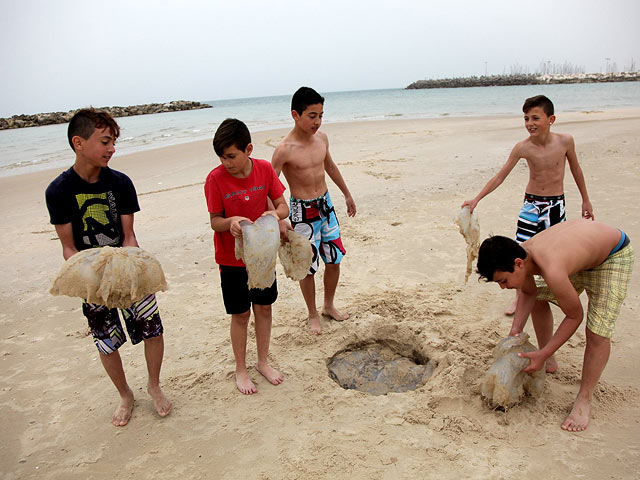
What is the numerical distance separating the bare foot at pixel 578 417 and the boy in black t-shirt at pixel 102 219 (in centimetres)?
234

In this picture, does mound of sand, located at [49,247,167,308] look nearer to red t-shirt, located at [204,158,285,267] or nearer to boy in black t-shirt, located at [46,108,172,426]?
boy in black t-shirt, located at [46,108,172,426]

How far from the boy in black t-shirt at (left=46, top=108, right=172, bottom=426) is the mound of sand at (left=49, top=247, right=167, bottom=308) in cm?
23

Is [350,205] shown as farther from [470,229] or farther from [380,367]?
[380,367]

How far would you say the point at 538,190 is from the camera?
352 centimetres

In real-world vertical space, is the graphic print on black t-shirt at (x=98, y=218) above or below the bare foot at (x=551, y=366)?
above

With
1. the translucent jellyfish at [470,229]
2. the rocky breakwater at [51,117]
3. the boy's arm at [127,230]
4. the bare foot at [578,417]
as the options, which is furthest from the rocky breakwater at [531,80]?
the boy's arm at [127,230]

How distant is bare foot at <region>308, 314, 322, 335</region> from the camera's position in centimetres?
357

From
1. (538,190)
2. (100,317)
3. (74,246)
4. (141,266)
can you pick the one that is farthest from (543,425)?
(74,246)

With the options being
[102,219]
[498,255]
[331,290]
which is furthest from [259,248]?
[331,290]

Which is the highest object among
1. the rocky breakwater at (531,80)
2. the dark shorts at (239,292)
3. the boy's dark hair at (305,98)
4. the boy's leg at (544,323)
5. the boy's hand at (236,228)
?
the rocky breakwater at (531,80)

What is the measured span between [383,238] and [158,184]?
6.40m

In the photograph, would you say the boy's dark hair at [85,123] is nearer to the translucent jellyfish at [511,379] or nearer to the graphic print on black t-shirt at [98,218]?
the graphic print on black t-shirt at [98,218]

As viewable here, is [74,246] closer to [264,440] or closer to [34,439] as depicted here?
[34,439]

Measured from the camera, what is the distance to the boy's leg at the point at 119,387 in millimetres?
2645
